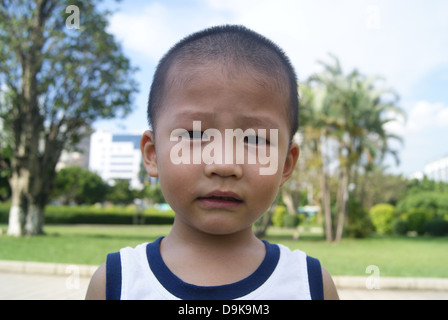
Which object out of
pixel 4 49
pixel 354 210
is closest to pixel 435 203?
pixel 354 210

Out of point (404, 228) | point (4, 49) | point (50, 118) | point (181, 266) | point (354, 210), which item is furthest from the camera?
point (404, 228)

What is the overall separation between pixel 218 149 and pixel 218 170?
6cm

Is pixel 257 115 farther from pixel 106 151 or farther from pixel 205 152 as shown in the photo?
pixel 106 151

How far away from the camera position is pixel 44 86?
13.6 meters

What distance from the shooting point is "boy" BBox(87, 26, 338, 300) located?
107cm

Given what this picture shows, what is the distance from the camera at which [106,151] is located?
377 inches

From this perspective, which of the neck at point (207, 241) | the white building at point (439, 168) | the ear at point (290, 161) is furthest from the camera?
the white building at point (439, 168)

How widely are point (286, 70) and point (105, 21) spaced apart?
14142 mm

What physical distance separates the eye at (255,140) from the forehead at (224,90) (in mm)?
68

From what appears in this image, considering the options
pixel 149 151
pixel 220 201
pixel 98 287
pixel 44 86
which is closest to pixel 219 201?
pixel 220 201

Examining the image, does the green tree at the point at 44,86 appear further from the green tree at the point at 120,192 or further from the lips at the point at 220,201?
the green tree at the point at 120,192

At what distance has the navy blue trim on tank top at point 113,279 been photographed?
3.98ft

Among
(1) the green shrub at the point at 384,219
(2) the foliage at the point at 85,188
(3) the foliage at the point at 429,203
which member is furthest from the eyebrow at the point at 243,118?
(2) the foliage at the point at 85,188

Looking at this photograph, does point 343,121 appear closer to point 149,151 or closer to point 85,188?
point 149,151
